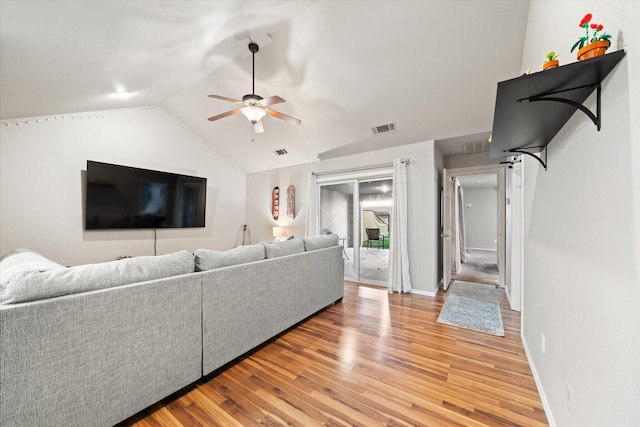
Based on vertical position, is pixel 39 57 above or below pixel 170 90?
below

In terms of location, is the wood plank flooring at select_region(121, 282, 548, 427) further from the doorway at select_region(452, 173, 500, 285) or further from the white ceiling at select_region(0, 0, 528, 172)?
the doorway at select_region(452, 173, 500, 285)

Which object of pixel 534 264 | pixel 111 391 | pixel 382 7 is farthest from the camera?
pixel 382 7

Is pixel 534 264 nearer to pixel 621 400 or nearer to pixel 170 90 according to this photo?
pixel 621 400

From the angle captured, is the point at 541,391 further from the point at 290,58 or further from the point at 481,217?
the point at 481,217

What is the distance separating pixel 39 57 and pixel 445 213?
554 centimetres

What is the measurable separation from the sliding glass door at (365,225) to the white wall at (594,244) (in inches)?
119

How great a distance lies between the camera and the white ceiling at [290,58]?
212cm

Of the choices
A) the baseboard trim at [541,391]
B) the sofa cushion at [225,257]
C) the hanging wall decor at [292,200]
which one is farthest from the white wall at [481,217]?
the sofa cushion at [225,257]

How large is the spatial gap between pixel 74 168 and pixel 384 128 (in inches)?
195

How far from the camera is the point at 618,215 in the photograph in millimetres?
775

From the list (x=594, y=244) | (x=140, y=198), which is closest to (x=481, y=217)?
(x=594, y=244)

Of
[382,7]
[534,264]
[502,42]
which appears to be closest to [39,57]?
[382,7]

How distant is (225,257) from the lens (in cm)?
206

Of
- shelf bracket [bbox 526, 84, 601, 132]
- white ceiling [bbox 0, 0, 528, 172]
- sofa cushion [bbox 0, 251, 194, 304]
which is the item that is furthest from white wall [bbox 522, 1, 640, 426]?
sofa cushion [bbox 0, 251, 194, 304]
